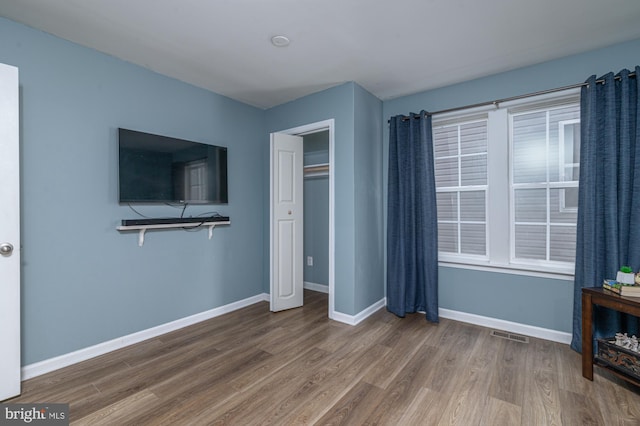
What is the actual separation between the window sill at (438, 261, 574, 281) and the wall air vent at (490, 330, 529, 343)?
571 millimetres

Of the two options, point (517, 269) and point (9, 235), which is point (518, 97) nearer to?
point (517, 269)

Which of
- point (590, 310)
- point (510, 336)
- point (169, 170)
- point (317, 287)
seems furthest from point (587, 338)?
point (169, 170)

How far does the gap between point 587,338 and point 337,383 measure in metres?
1.76

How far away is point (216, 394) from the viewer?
6.43ft

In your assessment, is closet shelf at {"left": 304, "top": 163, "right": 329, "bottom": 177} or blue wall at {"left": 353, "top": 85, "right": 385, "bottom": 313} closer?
blue wall at {"left": 353, "top": 85, "right": 385, "bottom": 313}

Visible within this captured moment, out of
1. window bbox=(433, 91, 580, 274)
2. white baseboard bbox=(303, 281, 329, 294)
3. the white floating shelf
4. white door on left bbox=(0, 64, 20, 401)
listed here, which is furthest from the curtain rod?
white door on left bbox=(0, 64, 20, 401)

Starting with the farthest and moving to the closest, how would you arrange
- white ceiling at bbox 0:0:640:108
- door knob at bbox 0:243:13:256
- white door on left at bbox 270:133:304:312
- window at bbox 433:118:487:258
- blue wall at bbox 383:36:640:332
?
white door on left at bbox 270:133:304:312 → window at bbox 433:118:487:258 → blue wall at bbox 383:36:640:332 → white ceiling at bbox 0:0:640:108 → door knob at bbox 0:243:13:256

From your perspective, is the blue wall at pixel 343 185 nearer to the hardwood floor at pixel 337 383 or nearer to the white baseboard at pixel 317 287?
the hardwood floor at pixel 337 383

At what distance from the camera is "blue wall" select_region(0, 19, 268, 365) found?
2162mm

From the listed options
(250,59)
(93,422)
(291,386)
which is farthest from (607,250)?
(93,422)

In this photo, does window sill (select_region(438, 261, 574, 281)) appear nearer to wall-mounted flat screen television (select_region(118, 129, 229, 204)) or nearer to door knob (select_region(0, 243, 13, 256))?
wall-mounted flat screen television (select_region(118, 129, 229, 204))

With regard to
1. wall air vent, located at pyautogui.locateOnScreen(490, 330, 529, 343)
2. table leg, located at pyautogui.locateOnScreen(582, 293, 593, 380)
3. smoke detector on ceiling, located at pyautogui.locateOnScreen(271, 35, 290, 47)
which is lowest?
wall air vent, located at pyautogui.locateOnScreen(490, 330, 529, 343)

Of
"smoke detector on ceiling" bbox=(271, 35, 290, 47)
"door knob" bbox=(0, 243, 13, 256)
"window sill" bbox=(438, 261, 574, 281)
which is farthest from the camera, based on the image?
"window sill" bbox=(438, 261, 574, 281)

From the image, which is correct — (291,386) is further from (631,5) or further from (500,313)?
(631,5)
